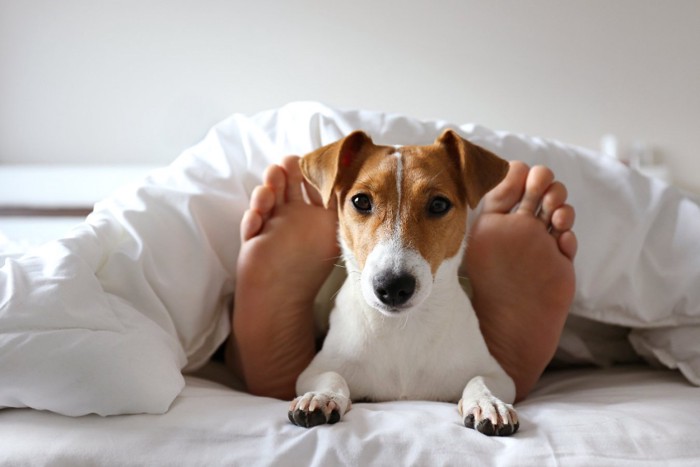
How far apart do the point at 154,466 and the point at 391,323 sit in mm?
504

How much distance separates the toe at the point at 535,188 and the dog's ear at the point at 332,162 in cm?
34

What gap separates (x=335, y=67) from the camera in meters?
2.79

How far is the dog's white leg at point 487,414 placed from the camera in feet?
3.41

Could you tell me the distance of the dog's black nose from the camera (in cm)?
111

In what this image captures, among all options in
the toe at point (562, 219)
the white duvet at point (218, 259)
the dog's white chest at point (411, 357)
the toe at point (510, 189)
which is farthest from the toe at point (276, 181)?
the toe at point (562, 219)

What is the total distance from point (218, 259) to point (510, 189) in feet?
2.02

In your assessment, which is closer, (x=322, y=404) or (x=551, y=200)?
(x=322, y=404)

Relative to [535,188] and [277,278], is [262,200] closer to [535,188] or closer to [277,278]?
[277,278]

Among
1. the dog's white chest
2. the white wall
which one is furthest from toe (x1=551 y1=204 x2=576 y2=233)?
the white wall

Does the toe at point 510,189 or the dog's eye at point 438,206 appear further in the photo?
the toe at point 510,189

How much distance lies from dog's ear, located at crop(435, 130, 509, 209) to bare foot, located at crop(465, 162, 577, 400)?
0.16 meters

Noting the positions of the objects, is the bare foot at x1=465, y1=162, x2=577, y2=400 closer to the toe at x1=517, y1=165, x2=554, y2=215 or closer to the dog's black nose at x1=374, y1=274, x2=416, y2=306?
the toe at x1=517, y1=165, x2=554, y2=215

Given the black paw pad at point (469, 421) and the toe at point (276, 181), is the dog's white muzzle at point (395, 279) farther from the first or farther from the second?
the toe at point (276, 181)

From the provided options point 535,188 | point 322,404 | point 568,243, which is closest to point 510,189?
point 535,188
